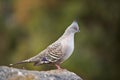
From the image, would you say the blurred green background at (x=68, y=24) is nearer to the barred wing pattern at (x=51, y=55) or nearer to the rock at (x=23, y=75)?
the barred wing pattern at (x=51, y=55)

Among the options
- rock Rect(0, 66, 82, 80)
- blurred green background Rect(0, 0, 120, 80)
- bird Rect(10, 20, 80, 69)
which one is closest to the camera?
rock Rect(0, 66, 82, 80)

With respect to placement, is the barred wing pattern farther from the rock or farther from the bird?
the rock

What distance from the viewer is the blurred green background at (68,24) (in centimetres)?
2308

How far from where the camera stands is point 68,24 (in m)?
22.9

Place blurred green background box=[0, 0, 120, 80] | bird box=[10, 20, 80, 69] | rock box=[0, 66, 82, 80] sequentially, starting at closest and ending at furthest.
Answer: rock box=[0, 66, 82, 80] → bird box=[10, 20, 80, 69] → blurred green background box=[0, 0, 120, 80]

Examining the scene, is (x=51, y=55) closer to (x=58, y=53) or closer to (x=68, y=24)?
(x=58, y=53)

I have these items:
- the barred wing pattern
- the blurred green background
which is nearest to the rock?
the barred wing pattern

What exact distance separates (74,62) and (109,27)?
117 inches

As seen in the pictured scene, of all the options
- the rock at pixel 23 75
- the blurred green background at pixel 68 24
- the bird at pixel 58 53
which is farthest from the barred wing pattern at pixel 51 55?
the blurred green background at pixel 68 24

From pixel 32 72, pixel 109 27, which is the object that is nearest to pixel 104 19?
pixel 109 27

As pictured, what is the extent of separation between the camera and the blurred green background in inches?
909

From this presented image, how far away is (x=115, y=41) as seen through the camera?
24.0 meters

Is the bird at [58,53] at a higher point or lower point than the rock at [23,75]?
higher

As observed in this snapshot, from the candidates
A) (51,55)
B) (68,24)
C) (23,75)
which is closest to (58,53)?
(51,55)
